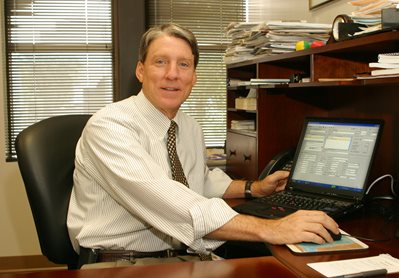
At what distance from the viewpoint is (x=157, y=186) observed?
139 cm

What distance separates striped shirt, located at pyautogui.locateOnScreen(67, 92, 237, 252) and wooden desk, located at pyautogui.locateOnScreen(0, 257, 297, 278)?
20 cm

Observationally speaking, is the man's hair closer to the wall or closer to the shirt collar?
the shirt collar

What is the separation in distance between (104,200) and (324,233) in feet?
2.40

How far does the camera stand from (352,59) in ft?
5.72

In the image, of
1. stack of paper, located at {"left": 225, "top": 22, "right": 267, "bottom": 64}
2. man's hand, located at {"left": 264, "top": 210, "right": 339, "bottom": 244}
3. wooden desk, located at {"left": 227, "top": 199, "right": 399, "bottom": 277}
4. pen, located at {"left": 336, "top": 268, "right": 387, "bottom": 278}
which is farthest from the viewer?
stack of paper, located at {"left": 225, "top": 22, "right": 267, "bottom": 64}

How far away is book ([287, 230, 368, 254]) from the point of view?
4.00 feet

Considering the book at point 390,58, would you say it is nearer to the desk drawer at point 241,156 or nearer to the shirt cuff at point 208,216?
the shirt cuff at point 208,216

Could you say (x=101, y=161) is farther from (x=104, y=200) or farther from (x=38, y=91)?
(x=38, y=91)

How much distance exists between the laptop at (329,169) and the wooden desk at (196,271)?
40 cm

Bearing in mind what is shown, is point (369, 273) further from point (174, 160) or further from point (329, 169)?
point (174, 160)

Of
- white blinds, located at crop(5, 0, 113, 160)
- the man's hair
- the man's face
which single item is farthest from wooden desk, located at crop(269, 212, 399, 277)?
white blinds, located at crop(5, 0, 113, 160)

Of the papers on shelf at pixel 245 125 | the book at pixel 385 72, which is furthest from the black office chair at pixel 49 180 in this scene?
the book at pixel 385 72

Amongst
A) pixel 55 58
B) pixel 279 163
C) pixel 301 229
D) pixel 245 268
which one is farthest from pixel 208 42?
pixel 245 268

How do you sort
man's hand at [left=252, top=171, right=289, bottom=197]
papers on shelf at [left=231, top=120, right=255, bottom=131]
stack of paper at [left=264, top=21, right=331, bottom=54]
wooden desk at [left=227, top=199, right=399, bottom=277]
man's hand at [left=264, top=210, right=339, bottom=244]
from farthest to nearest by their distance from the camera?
papers on shelf at [left=231, top=120, right=255, bottom=131] < stack of paper at [left=264, top=21, right=331, bottom=54] < man's hand at [left=252, top=171, right=289, bottom=197] < man's hand at [left=264, top=210, right=339, bottom=244] < wooden desk at [left=227, top=199, right=399, bottom=277]
